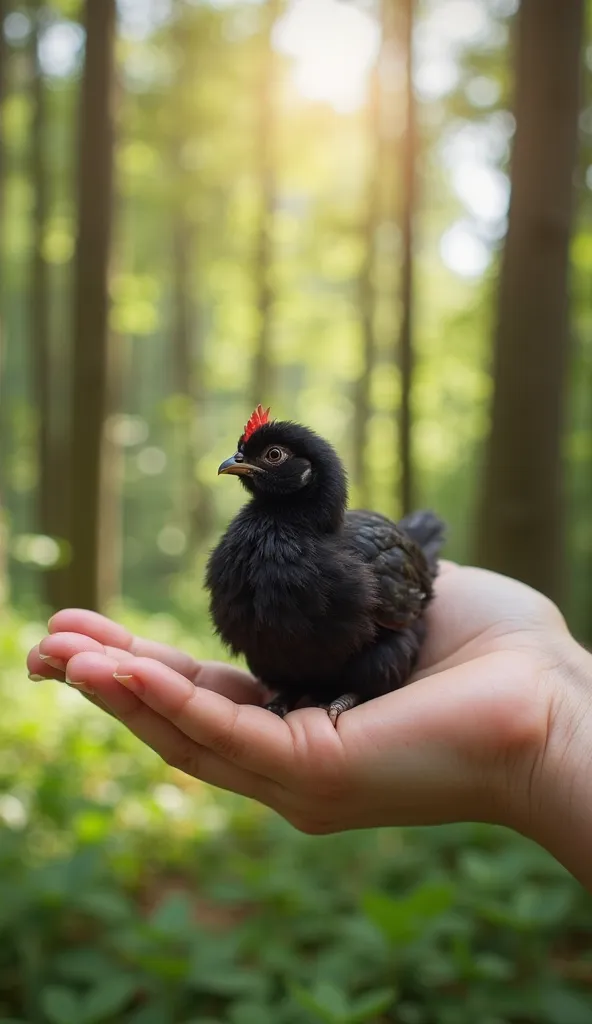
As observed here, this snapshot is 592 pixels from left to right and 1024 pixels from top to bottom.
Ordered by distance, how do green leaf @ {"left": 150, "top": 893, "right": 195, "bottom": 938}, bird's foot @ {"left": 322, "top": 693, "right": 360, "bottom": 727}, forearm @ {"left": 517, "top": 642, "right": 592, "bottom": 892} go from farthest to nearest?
green leaf @ {"left": 150, "top": 893, "right": 195, "bottom": 938} < bird's foot @ {"left": 322, "top": 693, "right": 360, "bottom": 727} < forearm @ {"left": 517, "top": 642, "right": 592, "bottom": 892}

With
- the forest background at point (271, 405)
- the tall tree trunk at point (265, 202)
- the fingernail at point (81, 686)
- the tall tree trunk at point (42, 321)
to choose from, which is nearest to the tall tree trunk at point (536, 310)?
the forest background at point (271, 405)

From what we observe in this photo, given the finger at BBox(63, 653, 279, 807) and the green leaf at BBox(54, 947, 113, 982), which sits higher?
the finger at BBox(63, 653, 279, 807)

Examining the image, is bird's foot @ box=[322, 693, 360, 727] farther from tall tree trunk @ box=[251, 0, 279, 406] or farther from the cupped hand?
tall tree trunk @ box=[251, 0, 279, 406]

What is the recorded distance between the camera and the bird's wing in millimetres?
2691

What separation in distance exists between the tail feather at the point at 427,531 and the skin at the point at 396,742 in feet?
3.66

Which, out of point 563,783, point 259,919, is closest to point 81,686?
point 563,783

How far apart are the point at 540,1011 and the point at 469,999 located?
10.9 inches

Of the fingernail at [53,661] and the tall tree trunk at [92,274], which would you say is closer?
the fingernail at [53,661]

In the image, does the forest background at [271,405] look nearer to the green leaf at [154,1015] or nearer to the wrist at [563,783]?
the green leaf at [154,1015]

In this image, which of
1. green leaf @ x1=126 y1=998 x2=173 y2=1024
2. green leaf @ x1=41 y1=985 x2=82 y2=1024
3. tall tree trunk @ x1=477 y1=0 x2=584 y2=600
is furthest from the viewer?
tall tree trunk @ x1=477 y1=0 x2=584 y2=600

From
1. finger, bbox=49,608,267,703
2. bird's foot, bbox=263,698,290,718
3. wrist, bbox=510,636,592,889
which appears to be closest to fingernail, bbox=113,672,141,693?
finger, bbox=49,608,267,703

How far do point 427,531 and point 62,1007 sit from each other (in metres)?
2.26

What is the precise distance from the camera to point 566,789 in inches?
87.4

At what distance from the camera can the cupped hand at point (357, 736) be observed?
6.96 feet
